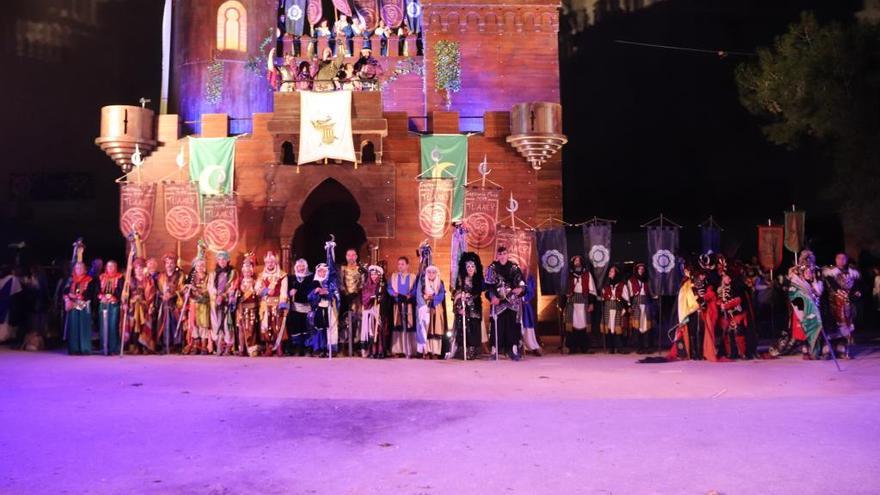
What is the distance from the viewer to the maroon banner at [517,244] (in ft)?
42.5

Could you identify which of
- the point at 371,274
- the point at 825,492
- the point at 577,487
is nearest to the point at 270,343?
the point at 371,274

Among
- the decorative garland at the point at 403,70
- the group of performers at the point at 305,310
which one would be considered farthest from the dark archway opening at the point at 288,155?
the decorative garland at the point at 403,70

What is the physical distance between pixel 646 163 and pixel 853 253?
987 cm

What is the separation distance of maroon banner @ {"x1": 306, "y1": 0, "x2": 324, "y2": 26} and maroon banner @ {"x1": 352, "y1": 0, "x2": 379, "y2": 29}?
0.91 m

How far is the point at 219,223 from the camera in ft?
44.3

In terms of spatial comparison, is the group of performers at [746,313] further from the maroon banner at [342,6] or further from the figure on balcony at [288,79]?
the maroon banner at [342,6]

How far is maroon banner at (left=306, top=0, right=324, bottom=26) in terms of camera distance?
55.7ft

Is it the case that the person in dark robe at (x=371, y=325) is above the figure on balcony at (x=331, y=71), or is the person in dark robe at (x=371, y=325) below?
below

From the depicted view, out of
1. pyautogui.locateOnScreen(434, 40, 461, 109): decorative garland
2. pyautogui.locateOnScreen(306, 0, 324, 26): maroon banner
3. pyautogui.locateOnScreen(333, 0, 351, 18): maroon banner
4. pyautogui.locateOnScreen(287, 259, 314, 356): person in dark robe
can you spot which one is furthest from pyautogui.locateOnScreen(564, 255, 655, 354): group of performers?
pyautogui.locateOnScreen(306, 0, 324, 26): maroon banner

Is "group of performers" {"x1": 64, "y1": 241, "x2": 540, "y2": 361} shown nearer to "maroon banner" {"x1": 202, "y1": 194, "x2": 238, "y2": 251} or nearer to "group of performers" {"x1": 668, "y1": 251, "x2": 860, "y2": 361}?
"maroon banner" {"x1": 202, "y1": 194, "x2": 238, "y2": 251}

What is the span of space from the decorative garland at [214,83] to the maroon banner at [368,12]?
3590 millimetres

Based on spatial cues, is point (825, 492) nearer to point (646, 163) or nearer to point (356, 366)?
point (356, 366)

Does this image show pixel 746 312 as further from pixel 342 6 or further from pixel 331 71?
pixel 342 6

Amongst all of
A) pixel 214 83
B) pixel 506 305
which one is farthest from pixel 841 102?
pixel 214 83
